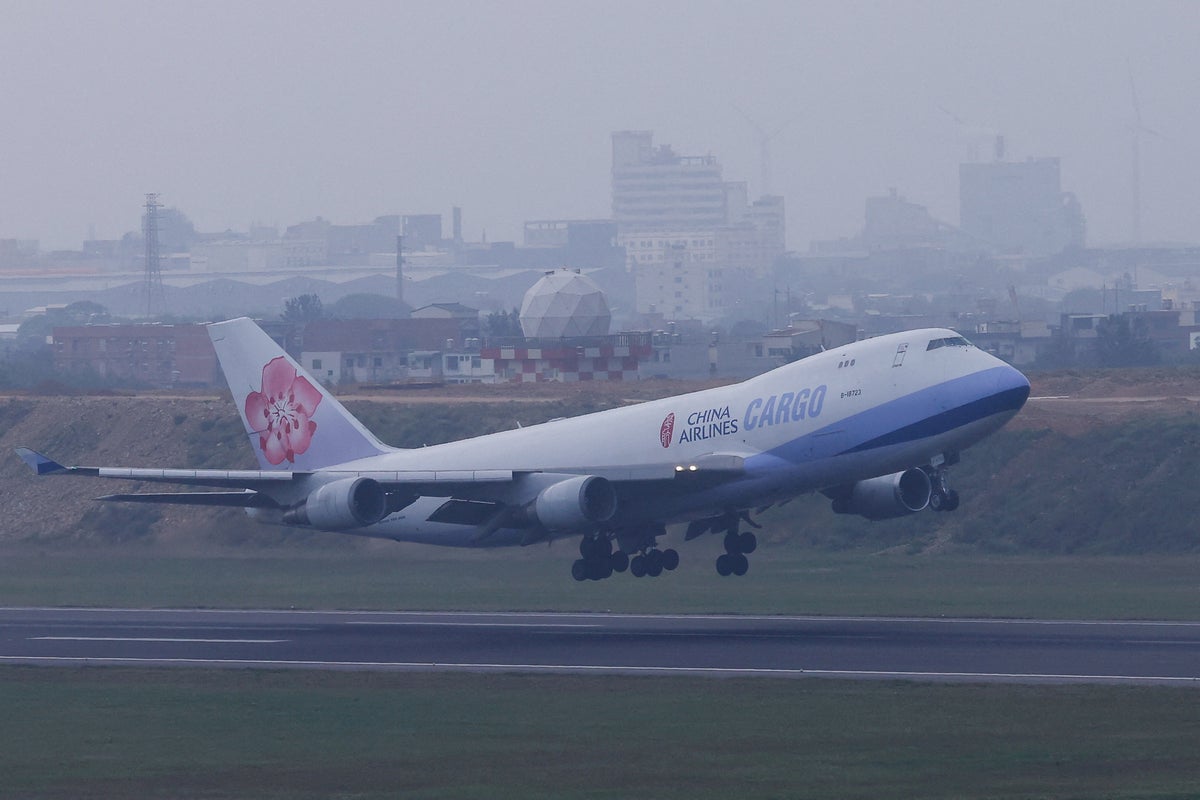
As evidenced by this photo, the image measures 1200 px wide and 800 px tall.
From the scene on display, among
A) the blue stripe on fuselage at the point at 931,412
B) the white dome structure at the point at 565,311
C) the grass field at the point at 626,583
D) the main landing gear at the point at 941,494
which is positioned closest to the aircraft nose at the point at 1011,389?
the blue stripe on fuselage at the point at 931,412

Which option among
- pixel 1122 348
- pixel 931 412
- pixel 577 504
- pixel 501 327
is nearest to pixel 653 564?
pixel 577 504

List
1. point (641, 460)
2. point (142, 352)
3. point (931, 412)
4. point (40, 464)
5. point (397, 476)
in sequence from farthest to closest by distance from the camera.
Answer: point (142, 352)
point (397, 476)
point (641, 460)
point (40, 464)
point (931, 412)

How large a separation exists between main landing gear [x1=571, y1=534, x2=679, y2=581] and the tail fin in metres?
7.90

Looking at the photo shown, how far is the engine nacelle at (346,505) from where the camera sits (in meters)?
47.0

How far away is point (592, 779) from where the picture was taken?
2620cm

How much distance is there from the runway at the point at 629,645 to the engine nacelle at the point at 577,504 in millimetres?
2964

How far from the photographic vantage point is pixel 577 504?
150 ft

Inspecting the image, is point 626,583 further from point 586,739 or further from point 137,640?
point 586,739

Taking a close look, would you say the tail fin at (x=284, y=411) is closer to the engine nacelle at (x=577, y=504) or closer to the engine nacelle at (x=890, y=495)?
the engine nacelle at (x=577, y=504)

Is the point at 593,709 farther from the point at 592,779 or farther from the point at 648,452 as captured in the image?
the point at 648,452

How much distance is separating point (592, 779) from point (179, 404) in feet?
254

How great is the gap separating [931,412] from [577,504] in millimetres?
9421

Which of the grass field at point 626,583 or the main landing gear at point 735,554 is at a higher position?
the main landing gear at point 735,554

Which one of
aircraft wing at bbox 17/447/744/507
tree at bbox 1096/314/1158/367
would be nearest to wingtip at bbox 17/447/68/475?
aircraft wing at bbox 17/447/744/507
